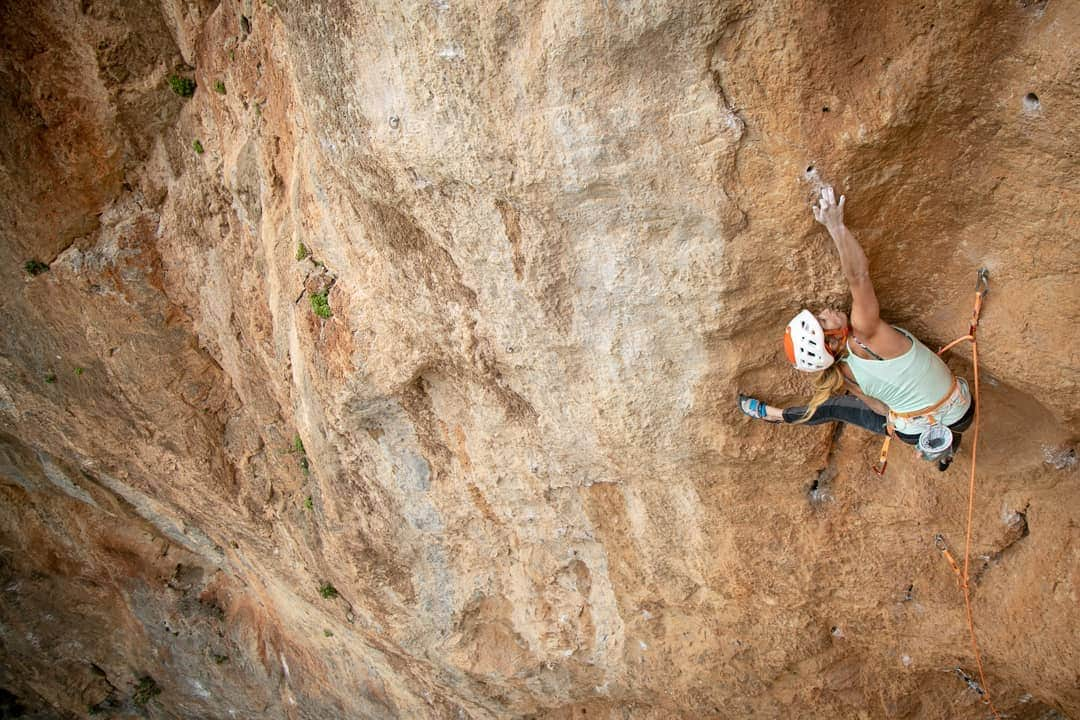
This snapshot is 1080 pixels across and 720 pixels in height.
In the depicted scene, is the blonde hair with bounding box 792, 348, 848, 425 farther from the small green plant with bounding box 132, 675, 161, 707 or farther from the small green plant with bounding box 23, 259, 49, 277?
the small green plant with bounding box 132, 675, 161, 707

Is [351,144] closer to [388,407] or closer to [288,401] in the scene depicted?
[388,407]

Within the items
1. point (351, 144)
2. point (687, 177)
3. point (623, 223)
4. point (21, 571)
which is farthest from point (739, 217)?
point (21, 571)

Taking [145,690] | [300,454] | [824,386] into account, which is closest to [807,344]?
[824,386]

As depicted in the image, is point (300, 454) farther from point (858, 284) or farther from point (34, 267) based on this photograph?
point (858, 284)

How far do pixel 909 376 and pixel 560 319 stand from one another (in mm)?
2005

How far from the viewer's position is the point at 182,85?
21.2 ft

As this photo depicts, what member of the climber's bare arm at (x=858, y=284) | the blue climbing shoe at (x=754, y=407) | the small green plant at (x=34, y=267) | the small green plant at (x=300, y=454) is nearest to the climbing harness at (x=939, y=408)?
the climber's bare arm at (x=858, y=284)

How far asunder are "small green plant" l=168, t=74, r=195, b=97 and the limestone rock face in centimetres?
12

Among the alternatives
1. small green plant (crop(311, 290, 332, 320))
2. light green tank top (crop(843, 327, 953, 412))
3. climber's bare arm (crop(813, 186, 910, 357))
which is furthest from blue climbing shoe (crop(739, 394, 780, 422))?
small green plant (crop(311, 290, 332, 320))

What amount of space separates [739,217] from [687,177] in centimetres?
36

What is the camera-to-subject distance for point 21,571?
37.3ft

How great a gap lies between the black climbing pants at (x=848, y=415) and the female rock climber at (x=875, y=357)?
3 centimetres

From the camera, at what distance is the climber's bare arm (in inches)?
148

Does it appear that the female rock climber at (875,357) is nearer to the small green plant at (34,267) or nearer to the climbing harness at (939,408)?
the climbing harness at (939,408)
